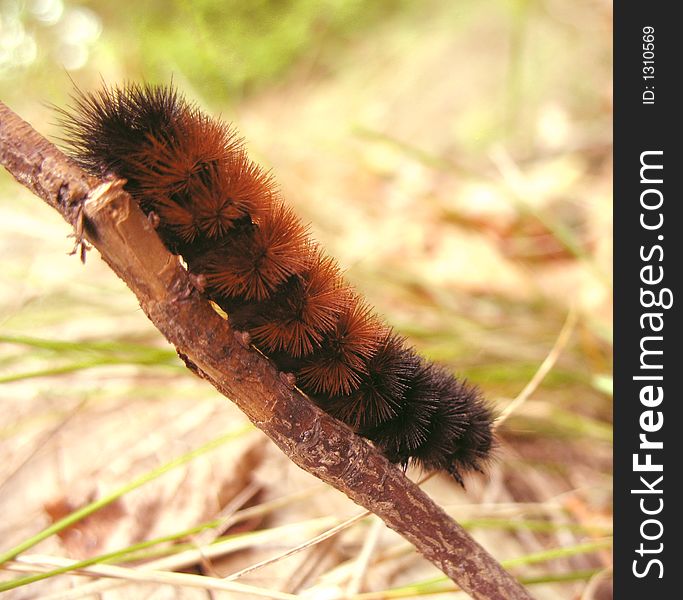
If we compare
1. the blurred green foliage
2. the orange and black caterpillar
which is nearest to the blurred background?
the blurred green foliage

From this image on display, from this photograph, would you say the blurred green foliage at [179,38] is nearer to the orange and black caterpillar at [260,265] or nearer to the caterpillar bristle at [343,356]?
the orange and black caterpillar at [260,265]

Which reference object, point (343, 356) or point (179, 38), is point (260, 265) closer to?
point (343, 356)

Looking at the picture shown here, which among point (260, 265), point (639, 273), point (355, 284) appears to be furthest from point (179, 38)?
point (260, 265)

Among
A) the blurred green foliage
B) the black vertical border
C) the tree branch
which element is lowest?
the tree branch

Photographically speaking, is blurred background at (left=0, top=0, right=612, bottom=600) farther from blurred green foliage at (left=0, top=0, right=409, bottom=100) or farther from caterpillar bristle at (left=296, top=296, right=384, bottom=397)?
caterpillar bristle at (left=296, top=296, right=384, bottom=397)

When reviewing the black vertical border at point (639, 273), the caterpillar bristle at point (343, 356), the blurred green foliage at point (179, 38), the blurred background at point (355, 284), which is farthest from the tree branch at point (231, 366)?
the blurred green foliage at point (179, 38)
